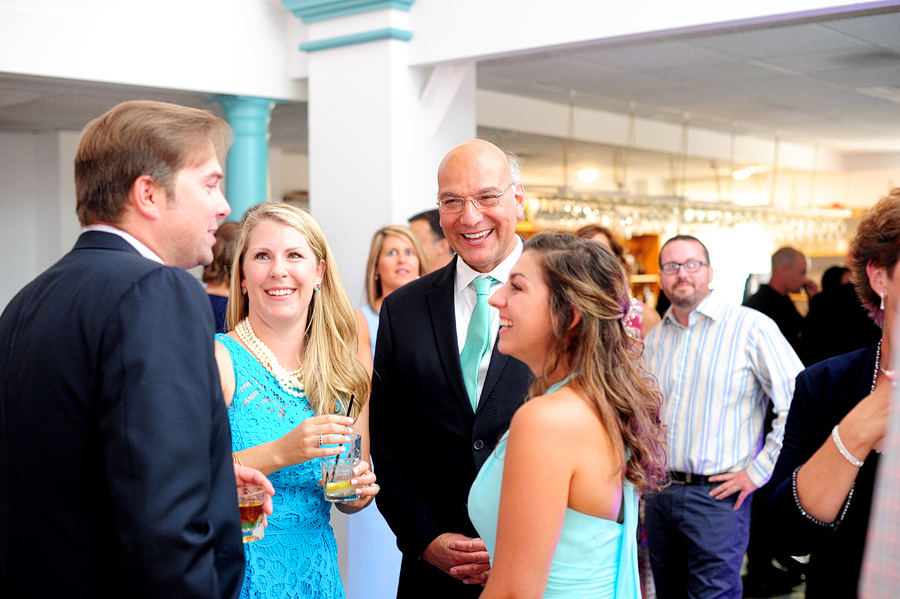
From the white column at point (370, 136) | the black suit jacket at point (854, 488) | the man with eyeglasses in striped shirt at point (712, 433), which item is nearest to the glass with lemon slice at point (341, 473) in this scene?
the black suit jacket at point (854, 488)

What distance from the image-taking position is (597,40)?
12.6 ft

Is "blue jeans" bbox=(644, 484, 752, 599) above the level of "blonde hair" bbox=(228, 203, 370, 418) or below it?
below

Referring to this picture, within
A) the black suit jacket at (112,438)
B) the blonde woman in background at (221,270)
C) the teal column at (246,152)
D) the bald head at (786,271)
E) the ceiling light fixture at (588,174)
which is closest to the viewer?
the black suit jacket at (112,438)

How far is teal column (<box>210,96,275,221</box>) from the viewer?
16.1 feet

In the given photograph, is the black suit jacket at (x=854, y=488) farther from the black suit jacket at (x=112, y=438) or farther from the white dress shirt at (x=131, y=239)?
the white dress shirt at (x=131, y=239)

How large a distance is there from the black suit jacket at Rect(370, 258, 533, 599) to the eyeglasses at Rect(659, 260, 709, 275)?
169 centimetres

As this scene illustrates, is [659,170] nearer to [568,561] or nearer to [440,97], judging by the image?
[440,97]

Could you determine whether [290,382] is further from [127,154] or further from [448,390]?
[127,154]

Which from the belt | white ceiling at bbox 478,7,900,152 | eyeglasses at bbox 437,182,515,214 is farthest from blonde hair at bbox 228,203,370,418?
white ceiling at bbox 478,7,900,152

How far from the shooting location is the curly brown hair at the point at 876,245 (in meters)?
1.45

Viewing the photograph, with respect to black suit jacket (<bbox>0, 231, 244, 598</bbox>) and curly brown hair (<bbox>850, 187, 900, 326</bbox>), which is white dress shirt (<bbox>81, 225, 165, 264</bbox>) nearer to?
black suit jacket (<bbox>0, 231, 244, 598</bbox>)

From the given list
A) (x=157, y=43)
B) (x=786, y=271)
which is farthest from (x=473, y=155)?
(x=786, y=271)

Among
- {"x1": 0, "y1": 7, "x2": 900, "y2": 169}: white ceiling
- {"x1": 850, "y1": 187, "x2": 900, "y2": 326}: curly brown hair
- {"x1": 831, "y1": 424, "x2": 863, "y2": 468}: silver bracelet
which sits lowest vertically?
{"x1": 831, "y1": 424, "x2": 863, "y2": 468}: silver bracelet

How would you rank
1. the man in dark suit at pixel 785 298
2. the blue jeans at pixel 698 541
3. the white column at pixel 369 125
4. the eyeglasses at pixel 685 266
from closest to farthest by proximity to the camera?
the blue jeans at pixel 698 541 → the eyeglasses at pixel 685 266 → the white column at pixel 369 125 → the man in dark suit at pixel 785 298
